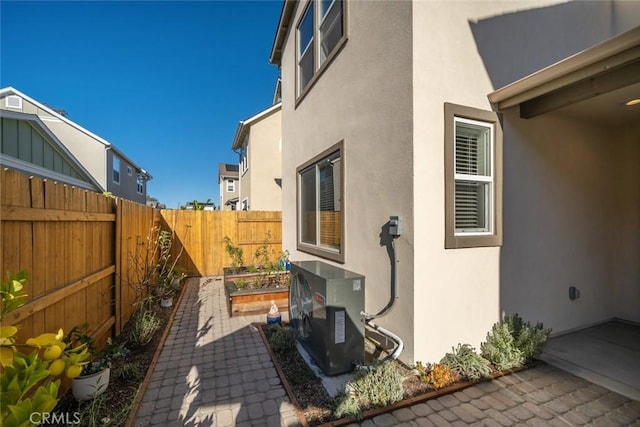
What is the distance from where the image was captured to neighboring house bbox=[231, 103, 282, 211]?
44.9ft

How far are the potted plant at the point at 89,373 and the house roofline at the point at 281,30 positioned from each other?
25.6 ft

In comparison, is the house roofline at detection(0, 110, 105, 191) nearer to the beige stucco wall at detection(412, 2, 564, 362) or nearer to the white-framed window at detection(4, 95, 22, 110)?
the white-framed window at detection(4, 95, 22, 110)

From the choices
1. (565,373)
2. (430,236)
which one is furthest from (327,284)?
(565,373)

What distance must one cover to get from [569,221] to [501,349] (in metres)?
2.33

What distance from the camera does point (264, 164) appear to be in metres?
13.8

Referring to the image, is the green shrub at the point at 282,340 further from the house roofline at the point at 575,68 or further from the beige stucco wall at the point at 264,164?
the beige stucco wall at the point at 264,164

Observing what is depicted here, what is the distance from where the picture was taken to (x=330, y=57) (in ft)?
16.3

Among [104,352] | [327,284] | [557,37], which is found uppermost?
[557,37]

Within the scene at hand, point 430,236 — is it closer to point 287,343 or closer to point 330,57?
point 287,343

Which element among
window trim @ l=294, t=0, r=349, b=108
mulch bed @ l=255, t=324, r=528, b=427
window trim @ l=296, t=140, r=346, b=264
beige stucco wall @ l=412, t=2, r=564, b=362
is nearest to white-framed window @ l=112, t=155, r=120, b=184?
window trim @ l=294, t=0, r=349, b=108

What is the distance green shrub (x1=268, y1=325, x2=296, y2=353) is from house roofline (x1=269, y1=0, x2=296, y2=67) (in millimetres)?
7453

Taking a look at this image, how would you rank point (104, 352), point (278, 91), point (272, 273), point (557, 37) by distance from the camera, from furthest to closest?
point (278, 91)
point (272, 273)
point (557, 37)
point (104, 352)

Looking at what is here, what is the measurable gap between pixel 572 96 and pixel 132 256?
692 cm

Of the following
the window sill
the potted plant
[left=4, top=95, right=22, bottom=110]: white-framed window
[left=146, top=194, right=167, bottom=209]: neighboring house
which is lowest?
the potted plant
